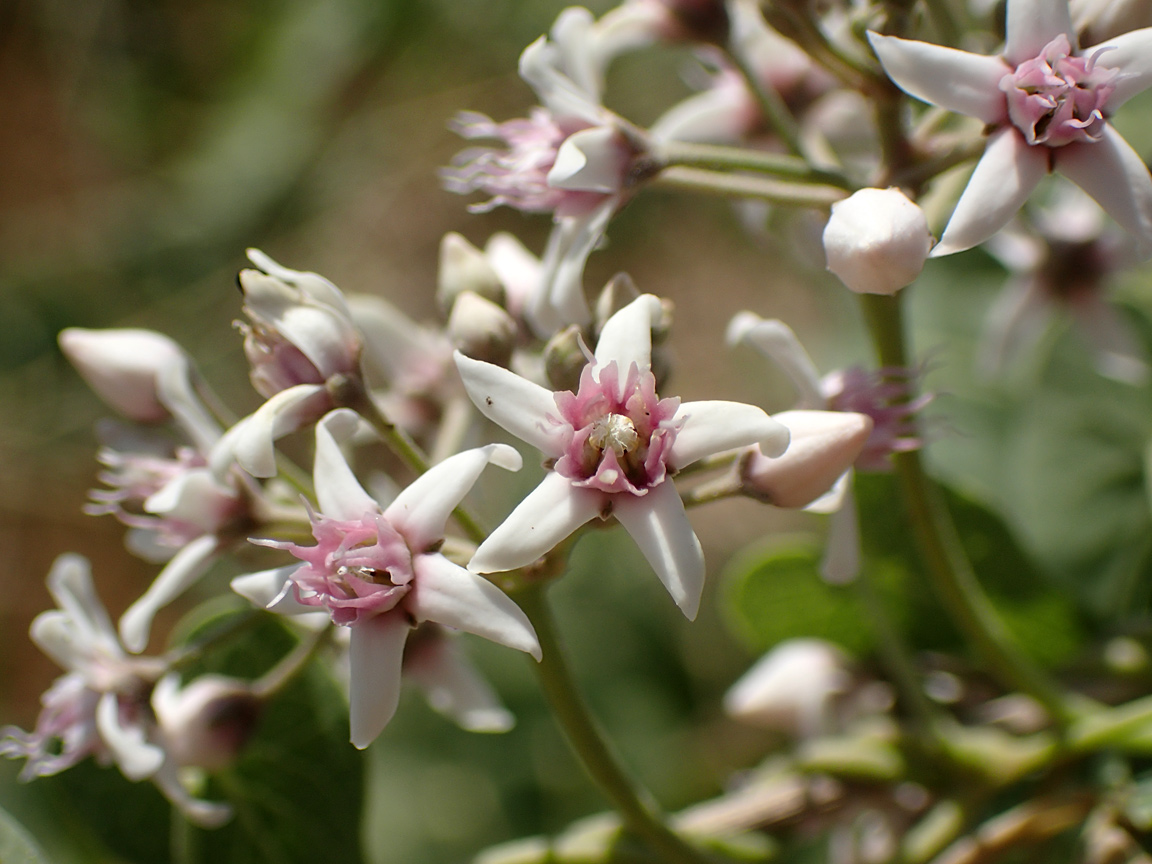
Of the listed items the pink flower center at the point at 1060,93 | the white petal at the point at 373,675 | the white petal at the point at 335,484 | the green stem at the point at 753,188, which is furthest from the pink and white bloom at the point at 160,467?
the pink flower center at the point at 1060,93

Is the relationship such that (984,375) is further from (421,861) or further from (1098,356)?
(421,861)

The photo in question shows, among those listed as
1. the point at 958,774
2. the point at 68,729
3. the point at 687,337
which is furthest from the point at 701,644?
the point at 687,337

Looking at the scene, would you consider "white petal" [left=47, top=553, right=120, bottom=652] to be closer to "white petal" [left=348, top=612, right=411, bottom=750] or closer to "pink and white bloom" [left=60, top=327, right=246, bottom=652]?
"pink and white bloom" [left=60, top=327, right=246, bottom=652]

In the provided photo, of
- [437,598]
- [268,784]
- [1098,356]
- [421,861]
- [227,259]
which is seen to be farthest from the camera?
[227,259]

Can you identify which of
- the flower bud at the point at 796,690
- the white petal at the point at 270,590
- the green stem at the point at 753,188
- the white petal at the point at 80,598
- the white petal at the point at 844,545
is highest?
the green stem at the point at 753,188

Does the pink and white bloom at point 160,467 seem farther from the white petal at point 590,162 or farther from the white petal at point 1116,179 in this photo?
the white petal at point 1116,179
